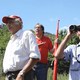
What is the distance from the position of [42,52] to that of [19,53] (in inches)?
102

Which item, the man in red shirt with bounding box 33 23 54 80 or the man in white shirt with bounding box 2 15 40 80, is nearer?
the man in white shirt with bounding box 2 15 40 80

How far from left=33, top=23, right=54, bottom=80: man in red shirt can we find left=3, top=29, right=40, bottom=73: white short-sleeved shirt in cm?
233

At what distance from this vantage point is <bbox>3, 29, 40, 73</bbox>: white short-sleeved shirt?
530cm

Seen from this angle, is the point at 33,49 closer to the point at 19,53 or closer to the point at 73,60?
the point at 19,53

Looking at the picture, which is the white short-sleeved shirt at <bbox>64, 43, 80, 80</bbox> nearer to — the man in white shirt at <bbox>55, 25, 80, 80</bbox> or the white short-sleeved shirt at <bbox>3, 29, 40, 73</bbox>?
the man in white shirt at <bbox>55, 25, 80, 80</bbox>

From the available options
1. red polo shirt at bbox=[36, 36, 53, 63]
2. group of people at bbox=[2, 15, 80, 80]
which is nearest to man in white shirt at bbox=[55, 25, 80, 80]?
group of people at bbox=[2, 15, 80, 80]

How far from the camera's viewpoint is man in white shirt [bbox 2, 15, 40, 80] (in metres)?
5.26

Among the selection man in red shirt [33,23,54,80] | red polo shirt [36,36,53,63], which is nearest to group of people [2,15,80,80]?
man in red shirt [33,23,54,80]

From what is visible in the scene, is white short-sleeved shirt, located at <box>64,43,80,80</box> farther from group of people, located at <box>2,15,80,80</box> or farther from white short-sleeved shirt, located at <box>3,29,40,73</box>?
white short-sleeved shirt, located at <box>3,29,40,73</box>

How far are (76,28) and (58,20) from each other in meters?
2.44

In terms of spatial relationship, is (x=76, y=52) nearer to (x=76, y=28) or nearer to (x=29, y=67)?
(x=76, y=28)

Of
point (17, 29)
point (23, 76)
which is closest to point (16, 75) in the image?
point (23, 76)

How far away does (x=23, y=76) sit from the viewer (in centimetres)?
528

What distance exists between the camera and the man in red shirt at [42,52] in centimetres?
784
